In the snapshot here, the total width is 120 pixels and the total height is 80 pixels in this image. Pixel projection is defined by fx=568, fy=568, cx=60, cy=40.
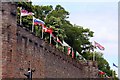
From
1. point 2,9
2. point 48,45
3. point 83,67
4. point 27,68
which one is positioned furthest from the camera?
point 83,67

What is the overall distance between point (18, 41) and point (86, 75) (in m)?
29.3

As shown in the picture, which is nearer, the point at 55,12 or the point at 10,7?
the point at 10,7

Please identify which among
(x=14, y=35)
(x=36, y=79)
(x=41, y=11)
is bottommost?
(x=36, y=79)

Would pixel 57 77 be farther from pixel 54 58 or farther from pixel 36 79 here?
pixel 36 79

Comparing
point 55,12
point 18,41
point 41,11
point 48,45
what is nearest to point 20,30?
point 18,41

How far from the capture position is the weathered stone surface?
28.9 meters

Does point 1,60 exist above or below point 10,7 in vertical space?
below

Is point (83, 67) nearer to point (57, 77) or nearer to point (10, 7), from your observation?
point (57, 77)

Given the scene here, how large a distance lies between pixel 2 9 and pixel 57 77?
56.5 feet

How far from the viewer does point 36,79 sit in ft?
121

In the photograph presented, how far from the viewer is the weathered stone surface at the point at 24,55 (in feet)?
94.9

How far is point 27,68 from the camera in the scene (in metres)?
34.2

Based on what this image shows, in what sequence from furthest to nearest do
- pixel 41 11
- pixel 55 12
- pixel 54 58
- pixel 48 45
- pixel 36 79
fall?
pixel 55 12
pixel 41 11
pixel 54 58
pixel 48 45
pixel 36 79

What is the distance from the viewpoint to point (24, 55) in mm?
33406
